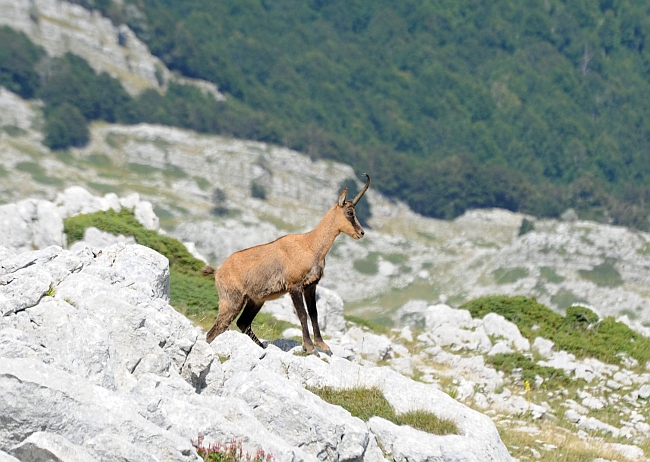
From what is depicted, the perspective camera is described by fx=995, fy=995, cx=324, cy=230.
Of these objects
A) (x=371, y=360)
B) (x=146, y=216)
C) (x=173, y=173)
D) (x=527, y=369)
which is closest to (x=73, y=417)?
(x=371, y=360)

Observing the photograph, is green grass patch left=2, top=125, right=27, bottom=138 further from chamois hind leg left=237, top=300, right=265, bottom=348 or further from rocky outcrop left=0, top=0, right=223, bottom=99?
chamois hind leg left=237, top=300, right=265, bottom=348

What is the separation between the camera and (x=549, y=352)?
88.3 feet

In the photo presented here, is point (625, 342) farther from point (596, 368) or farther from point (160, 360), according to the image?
point (160, 360)

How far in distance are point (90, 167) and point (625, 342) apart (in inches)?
5341

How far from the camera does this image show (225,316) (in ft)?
58.4

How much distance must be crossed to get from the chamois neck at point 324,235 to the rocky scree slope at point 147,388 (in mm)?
2483

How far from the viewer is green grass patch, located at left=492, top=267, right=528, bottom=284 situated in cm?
11246

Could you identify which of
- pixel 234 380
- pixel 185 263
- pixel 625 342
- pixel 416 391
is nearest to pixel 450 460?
pixel 416 391

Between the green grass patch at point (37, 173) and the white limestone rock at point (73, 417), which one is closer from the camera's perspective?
the white limestone rock at point (73, 417)

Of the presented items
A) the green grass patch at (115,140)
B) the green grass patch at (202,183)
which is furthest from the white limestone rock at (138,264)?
the green grass patch at (115,140)

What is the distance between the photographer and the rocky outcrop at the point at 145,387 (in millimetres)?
10445

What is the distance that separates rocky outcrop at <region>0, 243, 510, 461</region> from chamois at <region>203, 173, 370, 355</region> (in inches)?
62.3

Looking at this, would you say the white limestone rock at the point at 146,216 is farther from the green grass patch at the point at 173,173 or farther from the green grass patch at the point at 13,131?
the green grass patch at the point at 13,131

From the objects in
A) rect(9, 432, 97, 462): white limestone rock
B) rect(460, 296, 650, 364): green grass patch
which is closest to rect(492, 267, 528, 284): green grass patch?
rect(460, 296, 650, 364): green grass patch
